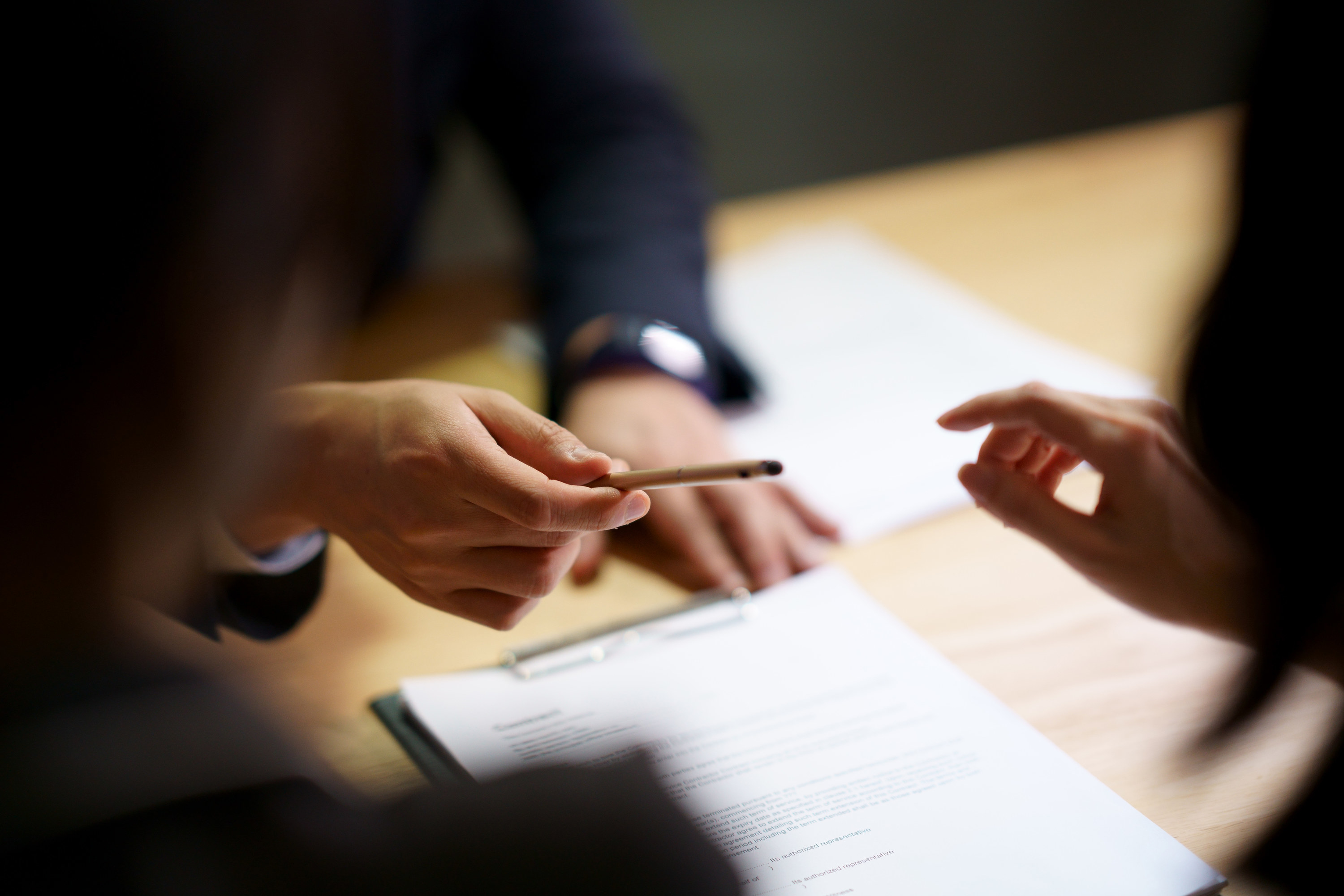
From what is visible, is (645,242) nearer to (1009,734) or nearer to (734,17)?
(1009,734)

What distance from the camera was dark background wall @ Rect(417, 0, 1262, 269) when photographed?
1.94m

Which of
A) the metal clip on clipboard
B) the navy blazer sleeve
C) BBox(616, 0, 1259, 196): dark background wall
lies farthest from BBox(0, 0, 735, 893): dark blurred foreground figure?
BBox(616, 0, 1259, 196): dark background wall

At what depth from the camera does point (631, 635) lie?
0.57 metres

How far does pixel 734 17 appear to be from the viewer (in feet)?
6.31

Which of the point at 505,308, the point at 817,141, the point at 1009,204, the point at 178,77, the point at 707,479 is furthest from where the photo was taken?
the point at 817,141

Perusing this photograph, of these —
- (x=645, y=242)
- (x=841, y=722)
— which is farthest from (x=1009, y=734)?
(x=645, y=242)

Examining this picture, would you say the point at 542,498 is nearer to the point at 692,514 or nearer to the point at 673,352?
the point at 692,514

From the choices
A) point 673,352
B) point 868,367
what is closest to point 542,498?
point 673,352

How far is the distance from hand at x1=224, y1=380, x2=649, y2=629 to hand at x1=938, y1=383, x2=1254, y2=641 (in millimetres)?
189

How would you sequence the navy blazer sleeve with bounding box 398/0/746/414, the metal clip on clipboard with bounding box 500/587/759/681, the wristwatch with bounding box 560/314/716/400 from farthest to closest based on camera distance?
the navy blazer sleeve with bounding box 398/0/746/414 < the wristwatch with bounding box 560/314/716/400 < the metal clip on clipboard with bounding box 500/587/759/681

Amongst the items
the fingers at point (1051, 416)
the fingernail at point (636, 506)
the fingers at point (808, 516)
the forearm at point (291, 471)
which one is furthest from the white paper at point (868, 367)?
the forearm at point (291, 471)

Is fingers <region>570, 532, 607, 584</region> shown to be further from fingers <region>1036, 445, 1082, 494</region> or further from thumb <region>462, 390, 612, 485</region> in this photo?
fingers <region>1036, 445, 1082, 494</region>

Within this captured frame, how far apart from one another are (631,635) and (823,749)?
0.47 ft

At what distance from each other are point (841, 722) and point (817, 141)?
183 cm
